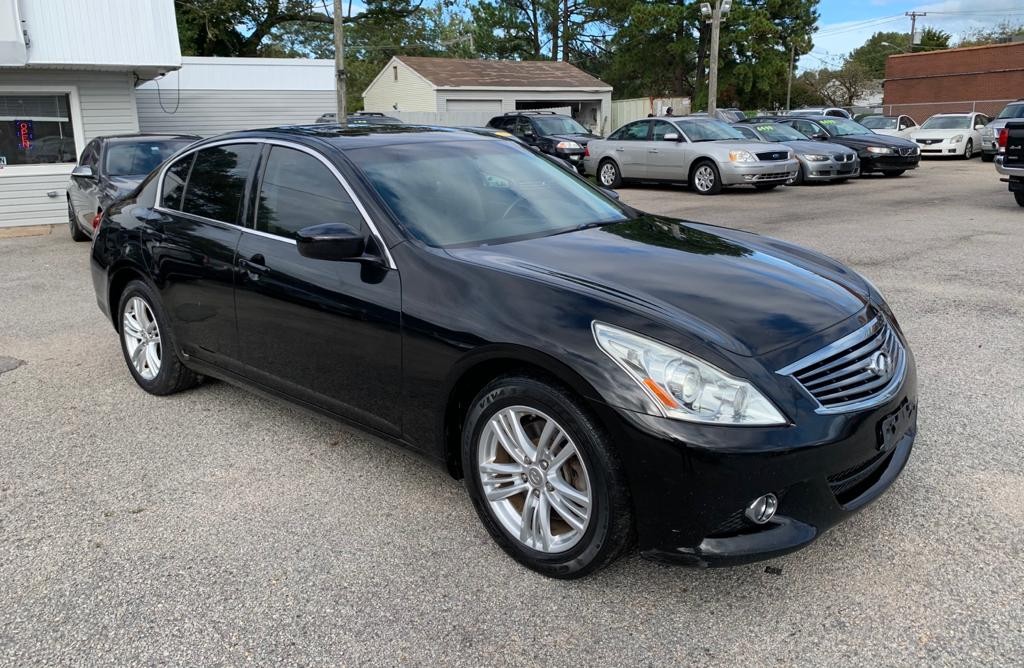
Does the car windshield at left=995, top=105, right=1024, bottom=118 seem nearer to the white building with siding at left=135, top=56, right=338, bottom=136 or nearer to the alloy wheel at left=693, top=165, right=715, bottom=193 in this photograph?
the alloy wheel at left=693, top=165, right=715, bottom=193

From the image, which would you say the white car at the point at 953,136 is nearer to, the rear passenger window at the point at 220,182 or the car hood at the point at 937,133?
the car hood at the point at 937,133

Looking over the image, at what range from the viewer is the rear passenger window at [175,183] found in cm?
477

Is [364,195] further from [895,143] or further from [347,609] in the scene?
[895,143]

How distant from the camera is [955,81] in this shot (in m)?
42.4

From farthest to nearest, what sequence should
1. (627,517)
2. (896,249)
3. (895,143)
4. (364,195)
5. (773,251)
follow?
(895,143)
(896,249)
(773,251)
(364,195)
(627,517)

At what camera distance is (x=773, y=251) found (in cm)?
387

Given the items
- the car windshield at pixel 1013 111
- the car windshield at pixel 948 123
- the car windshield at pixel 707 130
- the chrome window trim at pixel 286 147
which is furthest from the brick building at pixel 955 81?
the chrome window trim at pixel 286 147

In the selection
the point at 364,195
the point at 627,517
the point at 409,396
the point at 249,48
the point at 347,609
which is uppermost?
the point at 249,48

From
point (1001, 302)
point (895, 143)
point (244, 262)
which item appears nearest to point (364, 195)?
point (244, 262)

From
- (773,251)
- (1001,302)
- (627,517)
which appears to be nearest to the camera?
(627,517)

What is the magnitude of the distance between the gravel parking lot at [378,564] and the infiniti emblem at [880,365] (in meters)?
0.67

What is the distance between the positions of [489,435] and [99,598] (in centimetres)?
155

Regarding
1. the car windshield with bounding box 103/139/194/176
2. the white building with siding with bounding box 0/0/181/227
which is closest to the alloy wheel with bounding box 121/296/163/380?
the car windshield with bounding box 103/139/194/176

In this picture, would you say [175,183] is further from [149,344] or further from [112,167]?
[112,167]
